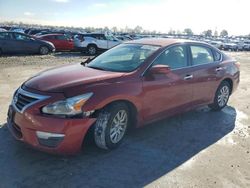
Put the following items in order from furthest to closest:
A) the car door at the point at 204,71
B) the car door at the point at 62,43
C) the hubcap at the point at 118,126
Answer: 1. the car door at the point at 62,43
2. the car door at the point at 204,71
3. the hubcap at the point at 118,126

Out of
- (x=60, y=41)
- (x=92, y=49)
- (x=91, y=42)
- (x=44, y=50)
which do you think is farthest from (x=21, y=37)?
(x=92, y=49)

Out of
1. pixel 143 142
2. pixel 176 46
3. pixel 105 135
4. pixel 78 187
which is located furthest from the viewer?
pixel 176 46

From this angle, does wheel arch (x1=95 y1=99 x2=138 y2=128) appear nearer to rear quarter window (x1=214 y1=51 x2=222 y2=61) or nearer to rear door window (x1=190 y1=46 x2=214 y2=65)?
rear door window (x1=190 y1=46 x2=214 y2=65)

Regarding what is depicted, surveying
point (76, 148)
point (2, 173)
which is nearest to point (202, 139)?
point (76, 148)

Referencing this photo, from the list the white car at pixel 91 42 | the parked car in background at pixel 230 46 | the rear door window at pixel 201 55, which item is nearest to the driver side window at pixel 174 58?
the rear door window at pixel 201 55

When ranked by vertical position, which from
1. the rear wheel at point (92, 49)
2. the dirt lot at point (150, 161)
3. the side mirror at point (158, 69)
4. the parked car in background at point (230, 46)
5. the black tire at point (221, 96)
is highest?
the side mirror at point (158, 69)

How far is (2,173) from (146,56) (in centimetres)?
275

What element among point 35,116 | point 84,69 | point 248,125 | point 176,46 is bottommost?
point 248,125

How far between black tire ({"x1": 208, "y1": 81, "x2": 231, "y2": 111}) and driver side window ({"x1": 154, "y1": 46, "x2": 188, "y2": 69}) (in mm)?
1472

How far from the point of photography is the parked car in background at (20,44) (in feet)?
58.2

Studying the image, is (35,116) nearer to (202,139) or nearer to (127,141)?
(127,141)

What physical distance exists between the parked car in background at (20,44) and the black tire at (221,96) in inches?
565

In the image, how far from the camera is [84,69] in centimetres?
495

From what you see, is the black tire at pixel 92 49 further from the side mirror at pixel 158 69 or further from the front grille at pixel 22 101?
the front grille at pixel 22 101
